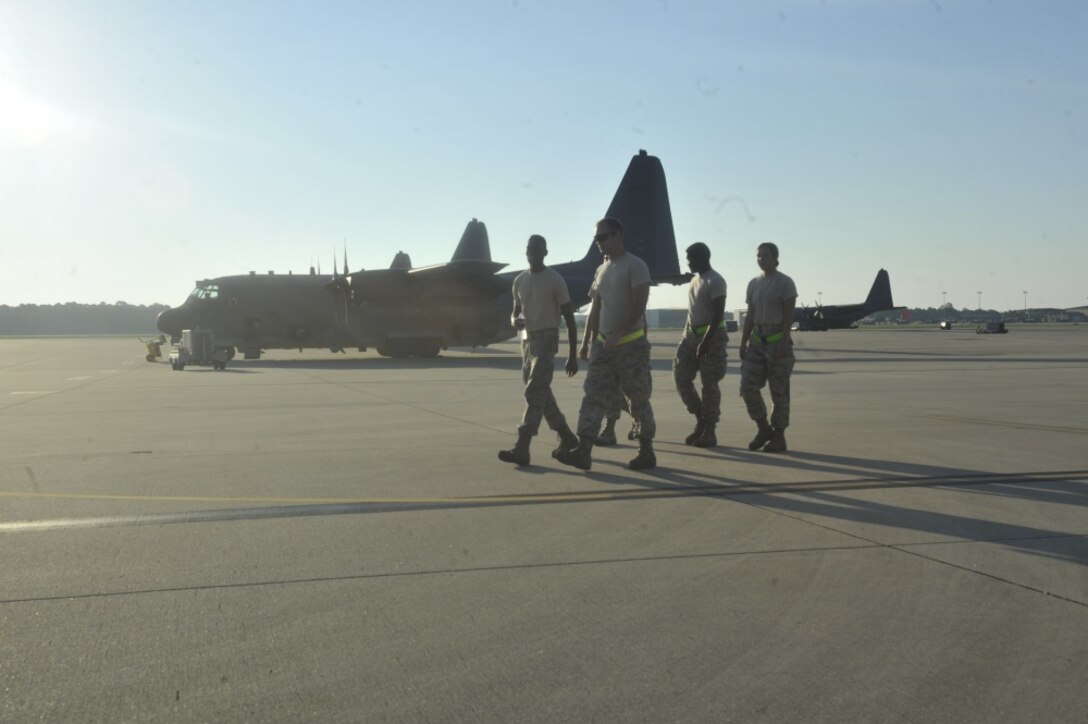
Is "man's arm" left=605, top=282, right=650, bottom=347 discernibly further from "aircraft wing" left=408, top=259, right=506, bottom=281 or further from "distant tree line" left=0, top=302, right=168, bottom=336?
"distant tree line" left=0, top=302, right=168, bottom=336

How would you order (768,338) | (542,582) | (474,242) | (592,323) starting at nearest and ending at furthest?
(542,582) < (592,323) < (768,338) < (474,242)

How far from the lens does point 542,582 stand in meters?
4.78

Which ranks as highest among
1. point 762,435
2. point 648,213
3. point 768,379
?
point 648,213

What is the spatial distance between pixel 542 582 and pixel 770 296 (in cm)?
569

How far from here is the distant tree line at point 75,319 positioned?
162m

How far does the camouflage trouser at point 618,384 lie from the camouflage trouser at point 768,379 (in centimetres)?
146

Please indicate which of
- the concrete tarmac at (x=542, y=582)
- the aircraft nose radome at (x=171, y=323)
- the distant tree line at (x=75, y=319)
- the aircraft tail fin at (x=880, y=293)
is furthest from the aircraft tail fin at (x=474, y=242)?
the distant tree line at (x=75, y=319)

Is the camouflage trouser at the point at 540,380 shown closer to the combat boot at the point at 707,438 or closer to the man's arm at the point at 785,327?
the combat boot at the point at 707,438

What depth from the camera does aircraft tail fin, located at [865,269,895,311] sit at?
70562mm

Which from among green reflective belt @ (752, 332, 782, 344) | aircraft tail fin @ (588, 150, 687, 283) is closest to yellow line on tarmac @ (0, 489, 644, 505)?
green reflective belt @ (752, 332, 782, 344)

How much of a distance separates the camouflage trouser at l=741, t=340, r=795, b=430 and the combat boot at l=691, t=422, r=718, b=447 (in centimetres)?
54

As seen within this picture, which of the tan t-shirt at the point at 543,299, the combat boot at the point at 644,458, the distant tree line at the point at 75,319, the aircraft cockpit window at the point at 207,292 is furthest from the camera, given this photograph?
the distant tree line at the point at 75,319

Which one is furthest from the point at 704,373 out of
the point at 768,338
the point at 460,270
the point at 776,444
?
the point at 460,270

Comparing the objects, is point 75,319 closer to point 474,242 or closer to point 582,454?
point 474,242
